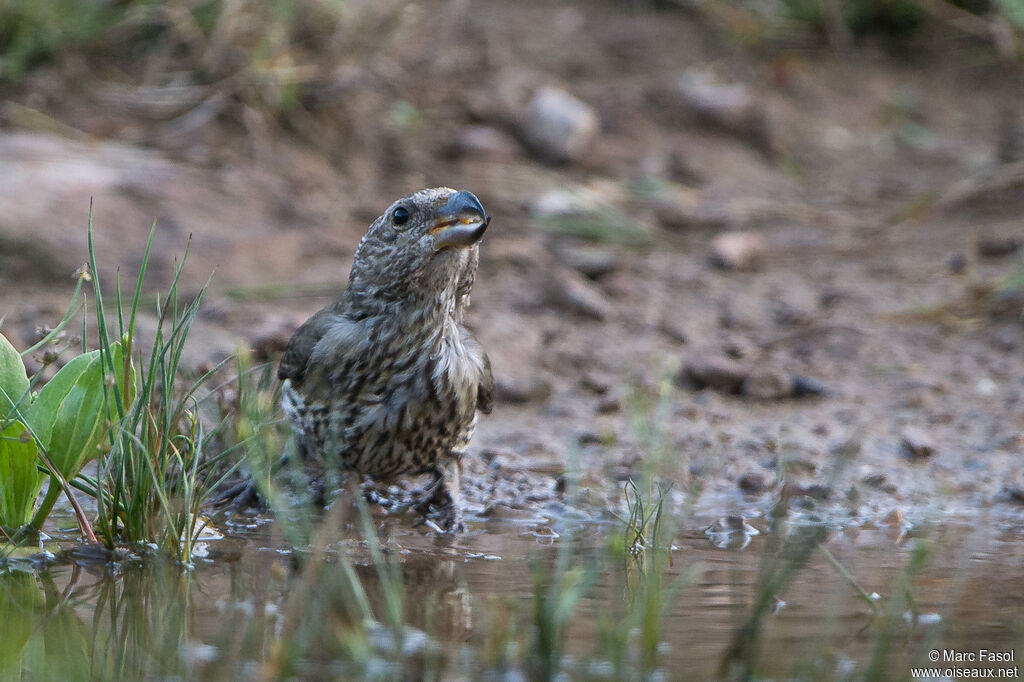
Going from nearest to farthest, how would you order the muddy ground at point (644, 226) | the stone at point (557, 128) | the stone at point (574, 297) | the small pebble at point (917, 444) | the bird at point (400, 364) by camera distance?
the bird at point (400, 364) < the small pebble at point (917, 444) < the muddy ground at point (644, 226) < the stone at point (574, 297) < the stone at point (557, 128)

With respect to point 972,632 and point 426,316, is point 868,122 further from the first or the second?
point 972,632

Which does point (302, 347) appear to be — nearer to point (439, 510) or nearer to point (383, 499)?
point (383, 499)

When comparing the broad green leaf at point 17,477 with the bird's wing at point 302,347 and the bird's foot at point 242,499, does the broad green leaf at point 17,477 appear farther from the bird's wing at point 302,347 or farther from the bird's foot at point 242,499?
the bird's wing at point 302,347

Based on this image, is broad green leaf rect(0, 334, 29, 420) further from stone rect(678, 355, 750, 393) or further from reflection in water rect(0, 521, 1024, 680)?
stone rect(678, 355, 750, 393)

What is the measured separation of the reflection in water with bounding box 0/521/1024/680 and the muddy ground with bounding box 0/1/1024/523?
2.22ft

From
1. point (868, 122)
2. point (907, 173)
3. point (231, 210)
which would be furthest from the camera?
point (868, 122)

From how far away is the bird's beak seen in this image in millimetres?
4219

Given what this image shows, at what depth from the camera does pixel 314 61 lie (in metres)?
7.56

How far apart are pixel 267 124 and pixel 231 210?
847mm

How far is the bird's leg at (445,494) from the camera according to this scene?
4.52m

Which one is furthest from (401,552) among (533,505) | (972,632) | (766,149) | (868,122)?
(868,122)

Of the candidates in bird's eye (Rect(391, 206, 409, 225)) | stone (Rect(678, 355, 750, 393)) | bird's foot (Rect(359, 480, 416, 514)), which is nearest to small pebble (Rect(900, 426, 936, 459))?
stone (Rect(678, 355, 750, 393))

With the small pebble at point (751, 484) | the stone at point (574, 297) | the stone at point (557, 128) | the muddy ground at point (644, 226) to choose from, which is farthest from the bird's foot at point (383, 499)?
the stone at point (557, 128)

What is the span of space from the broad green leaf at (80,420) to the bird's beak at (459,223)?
1.18m
